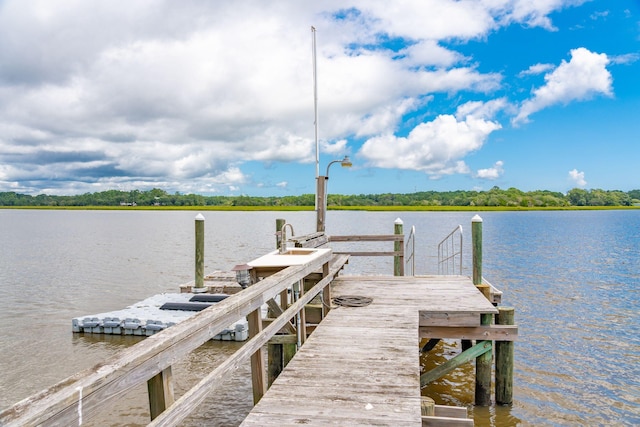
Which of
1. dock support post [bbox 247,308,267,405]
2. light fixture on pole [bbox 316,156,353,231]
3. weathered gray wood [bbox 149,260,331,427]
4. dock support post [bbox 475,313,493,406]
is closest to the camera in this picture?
weathered gray wood [bbox 149,260,331,427]

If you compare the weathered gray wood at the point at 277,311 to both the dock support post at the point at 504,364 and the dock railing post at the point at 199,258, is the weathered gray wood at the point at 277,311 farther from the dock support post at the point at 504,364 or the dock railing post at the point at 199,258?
the dock railing post at the point at 199,258

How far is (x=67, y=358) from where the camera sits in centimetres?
1019

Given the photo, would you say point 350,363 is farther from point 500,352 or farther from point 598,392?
point 598,392

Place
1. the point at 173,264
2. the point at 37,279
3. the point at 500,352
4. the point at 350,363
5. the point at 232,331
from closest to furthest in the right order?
1. the point at 350,363
2. the point at 500,352
3. the point at 232,331
4. the point at 37,279
5. the point at 173,264

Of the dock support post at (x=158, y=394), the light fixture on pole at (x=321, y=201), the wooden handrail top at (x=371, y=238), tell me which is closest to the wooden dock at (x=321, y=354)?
the dock support post at (x=158, y=394)

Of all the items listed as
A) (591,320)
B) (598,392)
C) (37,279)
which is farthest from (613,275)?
(37,279)

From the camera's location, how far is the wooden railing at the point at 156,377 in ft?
5.38

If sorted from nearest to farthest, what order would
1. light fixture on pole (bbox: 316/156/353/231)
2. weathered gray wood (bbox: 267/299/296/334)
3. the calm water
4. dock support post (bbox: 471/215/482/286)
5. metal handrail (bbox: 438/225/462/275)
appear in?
1. weathered gray wood (bbox: 267/299/296/334)
2. the calm water
3. dock support post (bbox: 471/215/482/286)
4. metal handrail (bbox: 438/225/462/275)
5. light fixture on pole (bbox: 316/156/353/231)

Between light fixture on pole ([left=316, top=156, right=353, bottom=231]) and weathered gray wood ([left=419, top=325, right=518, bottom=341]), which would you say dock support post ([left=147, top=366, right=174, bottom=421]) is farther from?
light fixture on pole ([left=316, top=156, right=353, bottom=231])

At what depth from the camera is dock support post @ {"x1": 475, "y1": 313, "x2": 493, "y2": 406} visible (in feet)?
24.1

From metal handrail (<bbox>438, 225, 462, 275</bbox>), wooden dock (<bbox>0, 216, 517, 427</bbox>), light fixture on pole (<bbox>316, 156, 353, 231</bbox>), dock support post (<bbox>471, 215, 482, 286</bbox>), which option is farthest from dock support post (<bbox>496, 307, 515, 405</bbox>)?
light fixture on pole (<bbox>316, 156, 353, 231</bbox>)

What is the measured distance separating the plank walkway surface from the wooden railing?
524mm

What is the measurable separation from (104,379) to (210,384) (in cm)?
116

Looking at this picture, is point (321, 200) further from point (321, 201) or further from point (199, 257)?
point (199, 257)
